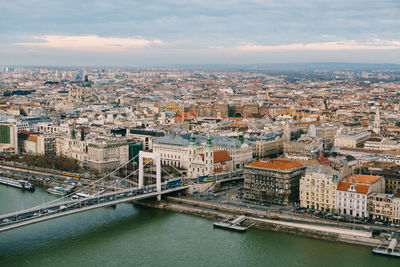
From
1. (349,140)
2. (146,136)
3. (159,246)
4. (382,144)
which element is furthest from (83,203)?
(382,144)

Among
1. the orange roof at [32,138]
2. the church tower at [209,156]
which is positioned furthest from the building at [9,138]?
the church tower at [209,156]

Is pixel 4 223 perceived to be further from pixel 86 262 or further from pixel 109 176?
pixel 109 176

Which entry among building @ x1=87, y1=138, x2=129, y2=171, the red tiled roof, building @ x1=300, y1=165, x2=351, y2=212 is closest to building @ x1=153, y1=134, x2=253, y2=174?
building @ x1=87, y1=138, x2=129, y2=171

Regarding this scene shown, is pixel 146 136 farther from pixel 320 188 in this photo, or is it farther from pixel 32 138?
pixel 320 188

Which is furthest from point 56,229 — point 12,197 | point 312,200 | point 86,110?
point 86,110

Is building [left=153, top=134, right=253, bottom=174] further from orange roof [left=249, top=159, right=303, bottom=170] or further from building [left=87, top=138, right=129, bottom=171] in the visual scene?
orange roof [left=249, top=159, right=303, bottom=170]
